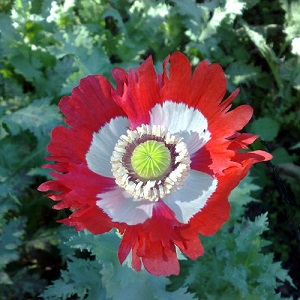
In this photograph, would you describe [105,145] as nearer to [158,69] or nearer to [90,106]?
[90,106]

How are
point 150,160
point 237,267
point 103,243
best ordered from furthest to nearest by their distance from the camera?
point 237,267 → point 103,243 → point 150,160

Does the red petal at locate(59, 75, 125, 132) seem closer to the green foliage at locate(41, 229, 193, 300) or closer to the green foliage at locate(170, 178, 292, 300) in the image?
the green foliage at locate(41, 229, 193, 300)

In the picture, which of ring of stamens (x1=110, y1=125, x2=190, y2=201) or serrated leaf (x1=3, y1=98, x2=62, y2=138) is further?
serrated leaf (x1=3, y1=98, x2=62, y2=138)

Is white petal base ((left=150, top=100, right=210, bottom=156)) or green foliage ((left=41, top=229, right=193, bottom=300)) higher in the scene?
white petal base ((left=150, top=100, right=210, bottom=156))

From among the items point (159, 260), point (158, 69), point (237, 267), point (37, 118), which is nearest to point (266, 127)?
point (158, 69)

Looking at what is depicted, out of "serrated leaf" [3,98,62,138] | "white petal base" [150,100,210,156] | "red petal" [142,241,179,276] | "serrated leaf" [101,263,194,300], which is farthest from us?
"serrated leaf" [3,98,62,138]

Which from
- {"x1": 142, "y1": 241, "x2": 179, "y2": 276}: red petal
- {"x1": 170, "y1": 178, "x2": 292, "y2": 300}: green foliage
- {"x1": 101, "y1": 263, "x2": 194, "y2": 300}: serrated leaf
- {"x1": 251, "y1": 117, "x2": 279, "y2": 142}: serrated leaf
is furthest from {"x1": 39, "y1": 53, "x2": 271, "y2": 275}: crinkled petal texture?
{"x1": 251, "y1": 117, "x2": 279, "y2": 142}: serrated leaf

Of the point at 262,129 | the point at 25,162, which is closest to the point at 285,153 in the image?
the point at 262,129

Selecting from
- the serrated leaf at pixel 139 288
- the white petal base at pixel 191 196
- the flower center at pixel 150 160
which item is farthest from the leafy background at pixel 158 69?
the flower center at pixel 150 160
